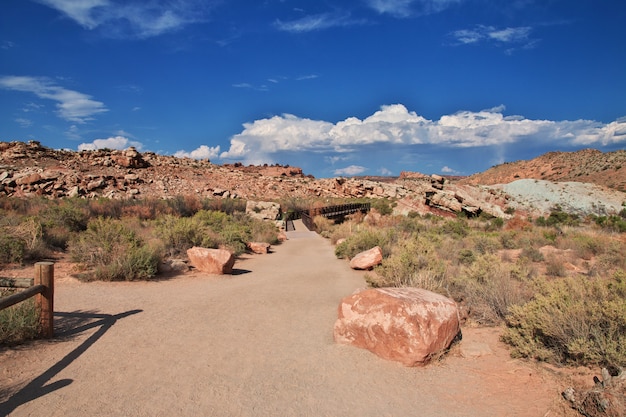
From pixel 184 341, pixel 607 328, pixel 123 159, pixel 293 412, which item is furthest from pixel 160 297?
pixel 123 159

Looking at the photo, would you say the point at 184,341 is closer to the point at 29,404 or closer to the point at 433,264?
the point at 29,404

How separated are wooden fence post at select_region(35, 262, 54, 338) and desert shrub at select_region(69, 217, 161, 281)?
4255mm

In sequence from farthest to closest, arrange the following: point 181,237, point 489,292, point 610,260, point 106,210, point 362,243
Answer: point 106,210 → point 362,243 → point 181,237 → point 610,260 → point 489,292

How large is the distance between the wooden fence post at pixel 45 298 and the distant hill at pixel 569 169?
2361 inches

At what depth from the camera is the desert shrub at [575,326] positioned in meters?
4.57

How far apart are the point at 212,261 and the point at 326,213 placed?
20.7 meters

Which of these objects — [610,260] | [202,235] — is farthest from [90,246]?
[610,260]

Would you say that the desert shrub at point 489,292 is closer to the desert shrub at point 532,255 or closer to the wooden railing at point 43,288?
the desert shrub at point 532,255

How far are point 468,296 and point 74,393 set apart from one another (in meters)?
6.87

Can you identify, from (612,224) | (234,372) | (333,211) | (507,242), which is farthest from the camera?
(333,211)

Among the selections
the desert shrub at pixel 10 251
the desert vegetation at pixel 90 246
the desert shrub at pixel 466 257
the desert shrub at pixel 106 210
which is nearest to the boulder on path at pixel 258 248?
the desert vegetation at pixel 90 246

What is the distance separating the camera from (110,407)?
414 cm

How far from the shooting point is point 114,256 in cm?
1079

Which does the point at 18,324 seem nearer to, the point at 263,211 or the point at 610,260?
the point at 610,260
